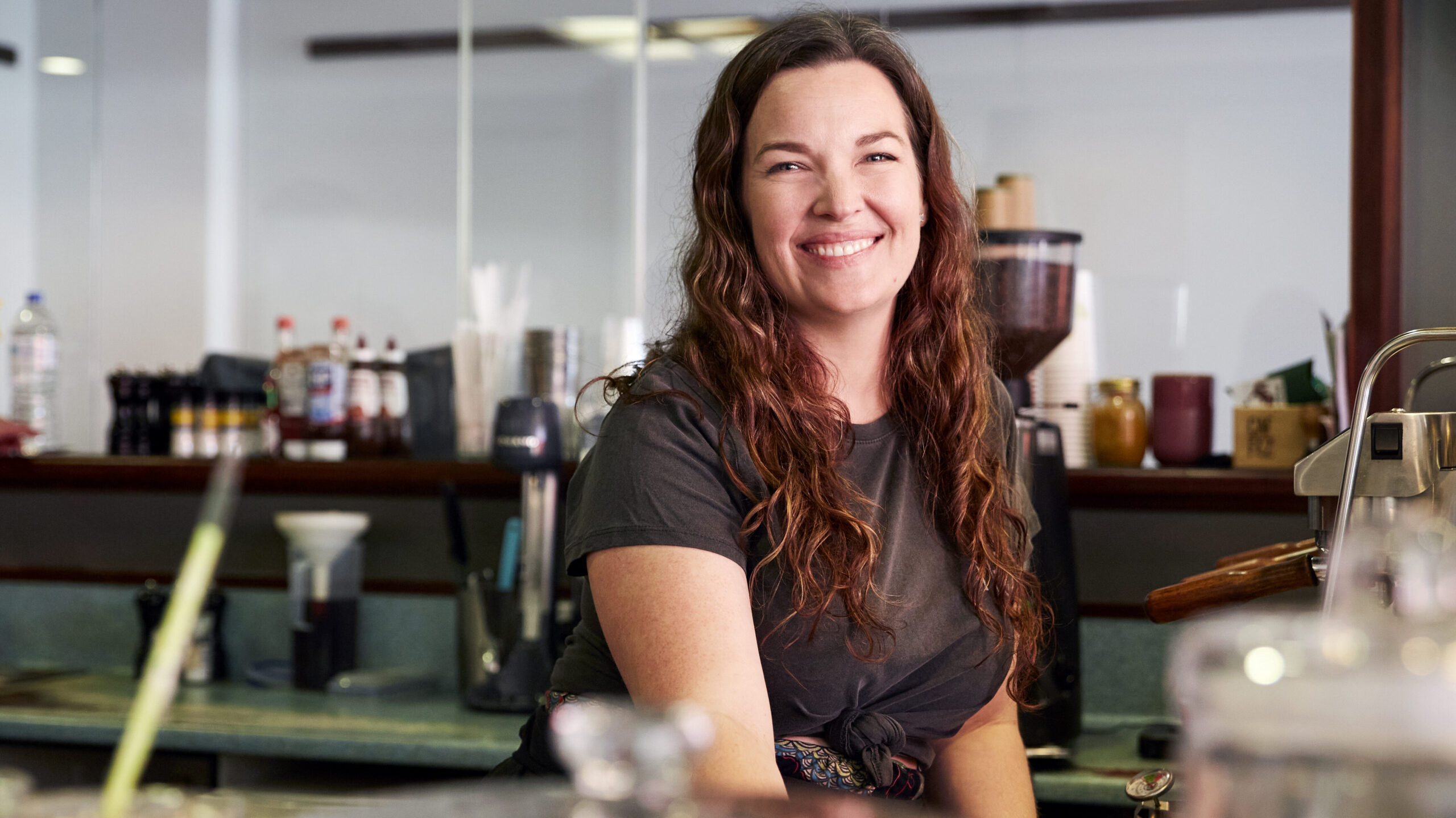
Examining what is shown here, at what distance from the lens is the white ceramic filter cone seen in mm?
2031

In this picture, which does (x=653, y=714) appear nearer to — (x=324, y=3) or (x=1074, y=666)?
(x=1074, y=666)

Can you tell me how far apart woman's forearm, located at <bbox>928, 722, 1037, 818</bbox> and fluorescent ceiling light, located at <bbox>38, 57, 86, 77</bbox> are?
10.6 ft

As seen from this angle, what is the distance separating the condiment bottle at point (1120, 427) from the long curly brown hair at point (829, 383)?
0.60 m

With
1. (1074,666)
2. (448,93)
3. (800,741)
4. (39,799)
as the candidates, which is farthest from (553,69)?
(39,799)

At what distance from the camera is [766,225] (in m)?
1.16

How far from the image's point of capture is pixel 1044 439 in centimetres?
156

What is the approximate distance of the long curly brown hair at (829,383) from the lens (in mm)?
1076

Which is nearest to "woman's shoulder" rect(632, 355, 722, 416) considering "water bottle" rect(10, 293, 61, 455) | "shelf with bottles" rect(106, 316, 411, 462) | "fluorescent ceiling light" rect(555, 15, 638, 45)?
"shelf with bottles" rect(106, 316, 411, 462)

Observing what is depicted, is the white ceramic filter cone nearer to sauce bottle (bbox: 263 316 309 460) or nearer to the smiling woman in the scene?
sauce bottle (bbox: 263 316 309 460)

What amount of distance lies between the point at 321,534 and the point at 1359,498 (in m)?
1.64

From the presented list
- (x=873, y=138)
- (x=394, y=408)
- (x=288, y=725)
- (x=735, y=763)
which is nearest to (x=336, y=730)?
(x=288, y=725)

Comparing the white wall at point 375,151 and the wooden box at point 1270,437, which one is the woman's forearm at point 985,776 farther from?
the white wall at point 375,151

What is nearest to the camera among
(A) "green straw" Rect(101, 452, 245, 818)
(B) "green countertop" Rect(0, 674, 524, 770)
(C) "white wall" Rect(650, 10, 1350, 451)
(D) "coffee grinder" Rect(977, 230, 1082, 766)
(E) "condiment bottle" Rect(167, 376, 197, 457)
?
(A) "green straw" Rect(101, 452, 245, 818)

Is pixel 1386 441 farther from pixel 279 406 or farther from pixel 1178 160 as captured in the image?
pixel 1178 160
